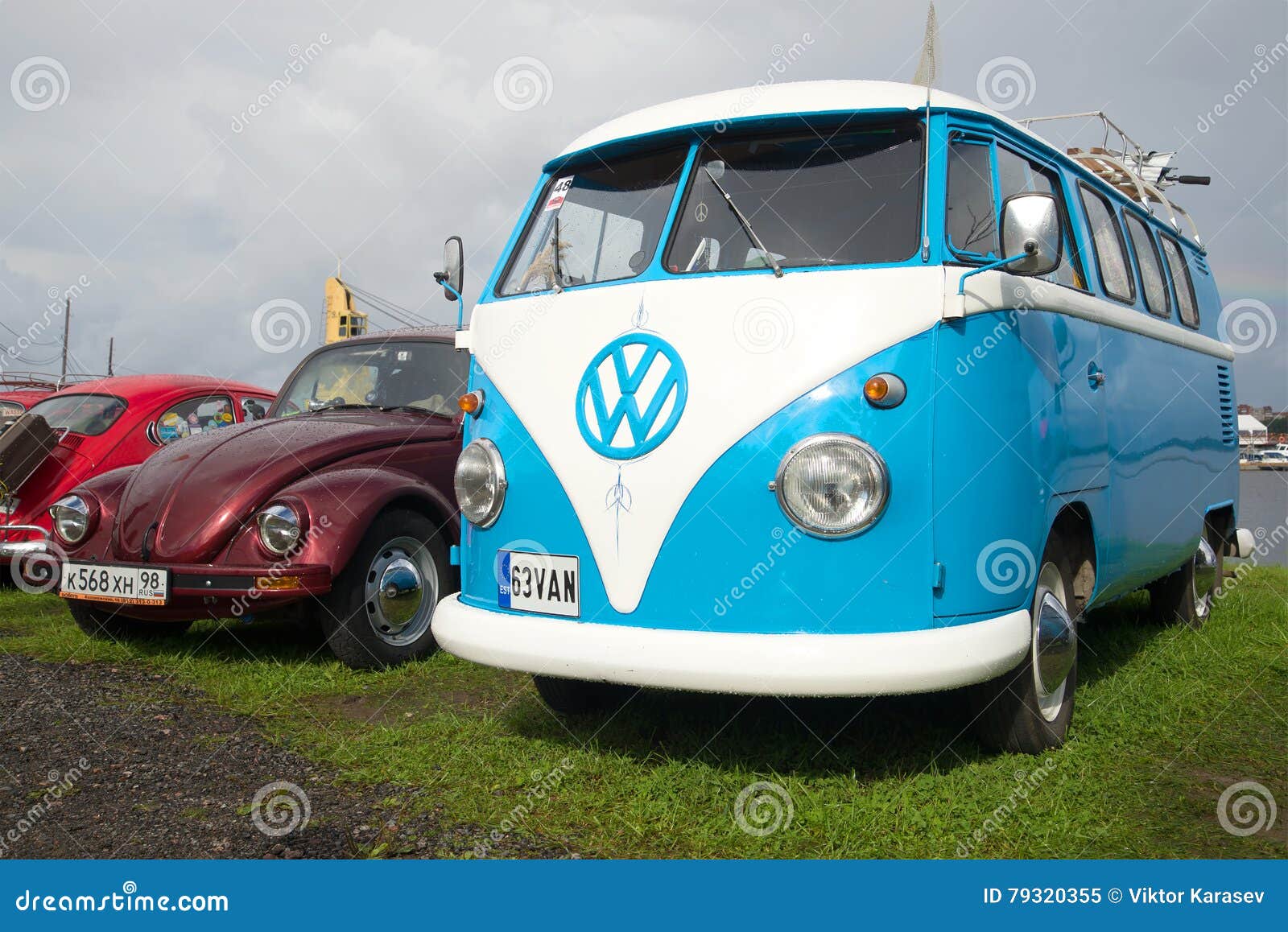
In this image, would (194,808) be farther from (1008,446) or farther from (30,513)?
(30,513)

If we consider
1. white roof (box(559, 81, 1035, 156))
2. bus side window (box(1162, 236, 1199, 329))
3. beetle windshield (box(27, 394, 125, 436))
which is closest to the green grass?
bus side window (box(1162, 236, 1199, 329))

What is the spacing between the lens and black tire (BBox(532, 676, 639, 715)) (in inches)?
174

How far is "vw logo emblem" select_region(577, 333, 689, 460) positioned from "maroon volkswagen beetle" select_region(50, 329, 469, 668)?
6.53 feet

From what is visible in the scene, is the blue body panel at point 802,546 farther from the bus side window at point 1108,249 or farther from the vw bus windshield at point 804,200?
the bus side window at point 1108,249

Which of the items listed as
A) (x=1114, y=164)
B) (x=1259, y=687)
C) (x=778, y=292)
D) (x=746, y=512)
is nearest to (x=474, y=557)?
(x=746, y=512)

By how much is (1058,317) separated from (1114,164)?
8.73 feet

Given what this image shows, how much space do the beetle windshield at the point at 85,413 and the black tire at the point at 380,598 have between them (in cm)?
357

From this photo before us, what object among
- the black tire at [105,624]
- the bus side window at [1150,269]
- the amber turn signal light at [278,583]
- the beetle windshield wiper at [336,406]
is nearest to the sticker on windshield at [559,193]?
the amber turn signal light at [278,583]

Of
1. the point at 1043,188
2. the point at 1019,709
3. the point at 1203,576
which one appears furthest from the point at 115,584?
the point at 1203,576

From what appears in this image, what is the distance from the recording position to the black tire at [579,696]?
4410 mm

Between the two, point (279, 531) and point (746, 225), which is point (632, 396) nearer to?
point (746, 225)

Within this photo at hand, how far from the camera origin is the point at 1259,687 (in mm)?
5105

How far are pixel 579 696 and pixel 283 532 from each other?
1.68 meters

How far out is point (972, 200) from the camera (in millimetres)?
3703
